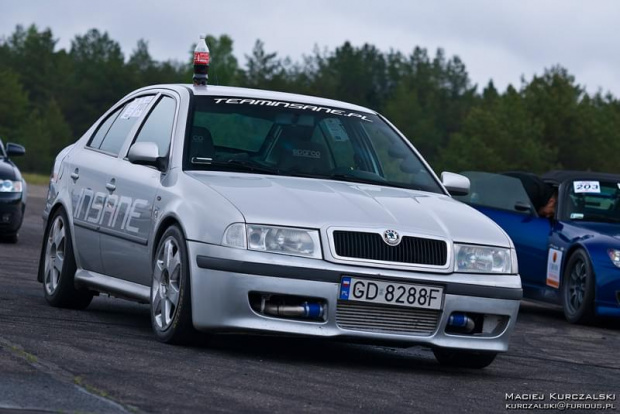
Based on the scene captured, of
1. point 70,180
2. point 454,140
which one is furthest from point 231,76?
point 70,180

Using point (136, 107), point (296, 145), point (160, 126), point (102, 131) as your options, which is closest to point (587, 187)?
point (102, 131)

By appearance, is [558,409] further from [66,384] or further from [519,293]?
[66,384]

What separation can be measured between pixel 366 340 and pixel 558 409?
3.86 feet

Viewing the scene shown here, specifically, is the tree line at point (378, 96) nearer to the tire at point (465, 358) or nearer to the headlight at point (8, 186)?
the headlight at point (8, 186)

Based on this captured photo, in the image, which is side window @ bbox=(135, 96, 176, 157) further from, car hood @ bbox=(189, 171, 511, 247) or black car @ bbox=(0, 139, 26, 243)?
black car @ bbox=(0, 139, 26, 243)

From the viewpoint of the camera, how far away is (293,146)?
8.65 metres

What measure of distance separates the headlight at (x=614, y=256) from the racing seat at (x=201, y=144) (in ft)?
18.7

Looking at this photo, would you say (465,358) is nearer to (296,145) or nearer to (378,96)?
(296,145)

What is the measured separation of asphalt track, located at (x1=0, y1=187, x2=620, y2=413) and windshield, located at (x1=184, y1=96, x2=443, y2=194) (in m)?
1.04

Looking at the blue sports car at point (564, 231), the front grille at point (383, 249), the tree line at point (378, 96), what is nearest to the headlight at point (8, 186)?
the blue sports car at point (564, 231)

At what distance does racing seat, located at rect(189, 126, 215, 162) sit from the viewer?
331 inches

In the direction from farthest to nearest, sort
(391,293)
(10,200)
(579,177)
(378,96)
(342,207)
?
(378,96) < (10,200) < (579,177) < (342,207) < (391,293)

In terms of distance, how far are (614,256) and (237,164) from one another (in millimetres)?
5785

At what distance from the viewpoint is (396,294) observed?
293 inches
